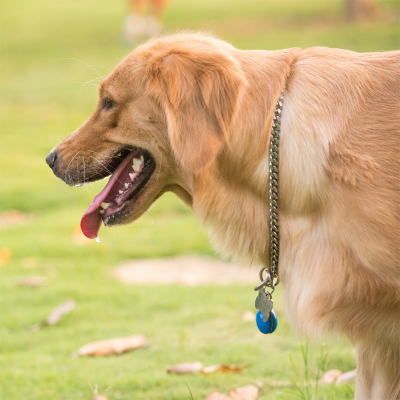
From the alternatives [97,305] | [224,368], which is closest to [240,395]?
[224,368]

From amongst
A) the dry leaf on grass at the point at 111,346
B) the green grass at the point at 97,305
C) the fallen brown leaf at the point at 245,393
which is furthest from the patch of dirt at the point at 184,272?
the fallen brown leaf at the point at 245,393

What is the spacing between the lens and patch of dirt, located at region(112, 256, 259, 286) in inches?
239

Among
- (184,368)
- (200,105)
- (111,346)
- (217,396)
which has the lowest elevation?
(111,346)

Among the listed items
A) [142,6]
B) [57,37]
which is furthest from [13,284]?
[57,37]

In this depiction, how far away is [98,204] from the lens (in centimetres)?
302

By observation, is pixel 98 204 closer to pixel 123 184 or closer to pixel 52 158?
pixel 123 184

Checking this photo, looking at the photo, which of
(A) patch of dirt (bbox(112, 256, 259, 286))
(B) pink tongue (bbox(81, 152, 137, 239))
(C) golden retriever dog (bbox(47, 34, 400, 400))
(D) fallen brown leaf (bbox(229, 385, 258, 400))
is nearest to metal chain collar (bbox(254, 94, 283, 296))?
(C) golden retriever dog (bbox(47, 34, 400, 400))

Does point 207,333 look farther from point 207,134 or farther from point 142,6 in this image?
point 142,6

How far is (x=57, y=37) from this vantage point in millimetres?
22219

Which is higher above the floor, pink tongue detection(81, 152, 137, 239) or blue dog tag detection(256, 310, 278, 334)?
pink tongue detection(81, 152, 137, 239)

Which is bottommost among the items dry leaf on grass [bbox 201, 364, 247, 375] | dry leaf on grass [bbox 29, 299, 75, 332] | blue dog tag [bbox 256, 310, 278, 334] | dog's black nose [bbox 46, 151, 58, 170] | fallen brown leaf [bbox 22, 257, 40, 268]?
fallen brown leaf [bbox 22, 257, 40, 268]

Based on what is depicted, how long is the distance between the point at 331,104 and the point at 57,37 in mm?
21390

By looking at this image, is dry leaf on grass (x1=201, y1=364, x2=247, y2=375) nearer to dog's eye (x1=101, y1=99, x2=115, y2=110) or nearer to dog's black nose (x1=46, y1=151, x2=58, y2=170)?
dog's black nose (x1=46, y1=151, x2=58, y2=170)

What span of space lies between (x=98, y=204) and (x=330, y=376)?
1706mm
